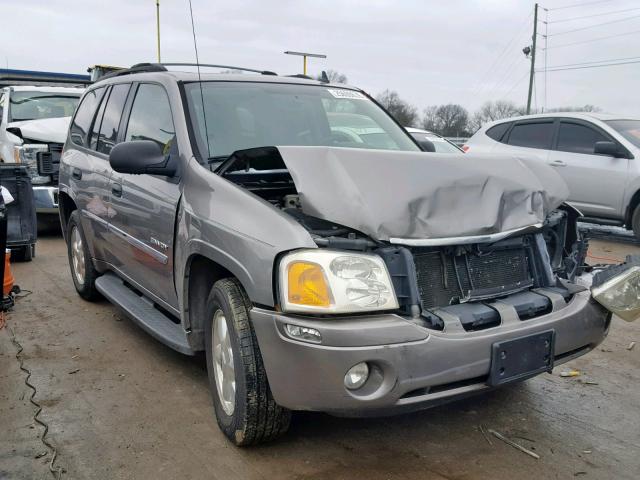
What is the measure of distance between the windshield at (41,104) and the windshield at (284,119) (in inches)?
301

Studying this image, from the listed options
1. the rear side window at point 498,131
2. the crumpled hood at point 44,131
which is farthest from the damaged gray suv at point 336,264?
the rear side window at point 498,131

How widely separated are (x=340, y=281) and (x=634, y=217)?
23.5 ft

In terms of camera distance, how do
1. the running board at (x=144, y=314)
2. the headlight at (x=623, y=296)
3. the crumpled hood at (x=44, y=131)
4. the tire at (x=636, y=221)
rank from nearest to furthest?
the headlight at (x=623, y=296)
the running board at (x=144, y=314)
the tire at (x=636, y=221)
the crumpled hood at (x=44, y=131)

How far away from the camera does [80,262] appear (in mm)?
5688

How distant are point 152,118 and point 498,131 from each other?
728 cm

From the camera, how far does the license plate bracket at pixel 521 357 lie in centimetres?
275

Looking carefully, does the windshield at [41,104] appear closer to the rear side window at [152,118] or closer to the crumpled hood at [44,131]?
the crumpled hood at [44,131]

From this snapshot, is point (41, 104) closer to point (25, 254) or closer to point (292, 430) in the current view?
point (25, 254)


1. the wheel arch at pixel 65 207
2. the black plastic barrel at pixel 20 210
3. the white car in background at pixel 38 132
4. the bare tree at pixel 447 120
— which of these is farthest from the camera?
the bare tree at pixel 447 120

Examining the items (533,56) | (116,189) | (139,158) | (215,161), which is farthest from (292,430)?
(533,56)

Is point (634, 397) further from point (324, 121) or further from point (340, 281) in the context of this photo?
point (324, 121)

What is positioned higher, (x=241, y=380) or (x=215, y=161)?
(x=215, y=161)

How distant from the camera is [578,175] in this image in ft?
29.3

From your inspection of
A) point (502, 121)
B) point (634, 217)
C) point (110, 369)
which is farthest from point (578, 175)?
point (110, 369)
